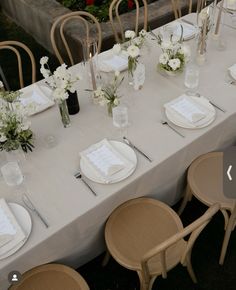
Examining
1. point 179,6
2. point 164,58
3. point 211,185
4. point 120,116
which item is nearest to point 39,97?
point 120,116

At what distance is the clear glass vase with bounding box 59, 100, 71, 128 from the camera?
1801 millimetres

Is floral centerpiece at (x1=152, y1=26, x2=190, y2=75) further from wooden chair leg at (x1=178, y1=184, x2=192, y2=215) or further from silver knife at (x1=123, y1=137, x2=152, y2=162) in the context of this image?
wooden chair leg at (x1=178, y1=184, x2=192, y2=215)

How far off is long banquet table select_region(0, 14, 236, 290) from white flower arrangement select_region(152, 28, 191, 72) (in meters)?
0.10

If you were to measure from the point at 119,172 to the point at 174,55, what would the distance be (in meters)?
0.91

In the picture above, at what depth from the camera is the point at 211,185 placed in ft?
6.40

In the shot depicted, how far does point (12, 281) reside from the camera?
57.8 inches

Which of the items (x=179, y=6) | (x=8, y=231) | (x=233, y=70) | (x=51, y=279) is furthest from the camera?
(x=179, y=6)

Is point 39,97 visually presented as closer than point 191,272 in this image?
No

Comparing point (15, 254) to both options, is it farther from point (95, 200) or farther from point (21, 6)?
point (21, 6)

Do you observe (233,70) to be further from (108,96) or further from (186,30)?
(108,96)

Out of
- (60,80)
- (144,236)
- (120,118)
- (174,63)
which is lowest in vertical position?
(144,236)

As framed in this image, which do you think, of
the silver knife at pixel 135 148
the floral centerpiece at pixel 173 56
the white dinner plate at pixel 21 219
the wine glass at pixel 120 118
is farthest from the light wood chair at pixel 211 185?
the white dinner plate at pixel 21 219

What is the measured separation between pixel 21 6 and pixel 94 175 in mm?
3158

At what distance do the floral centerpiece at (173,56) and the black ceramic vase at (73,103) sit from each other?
61 centimetres
